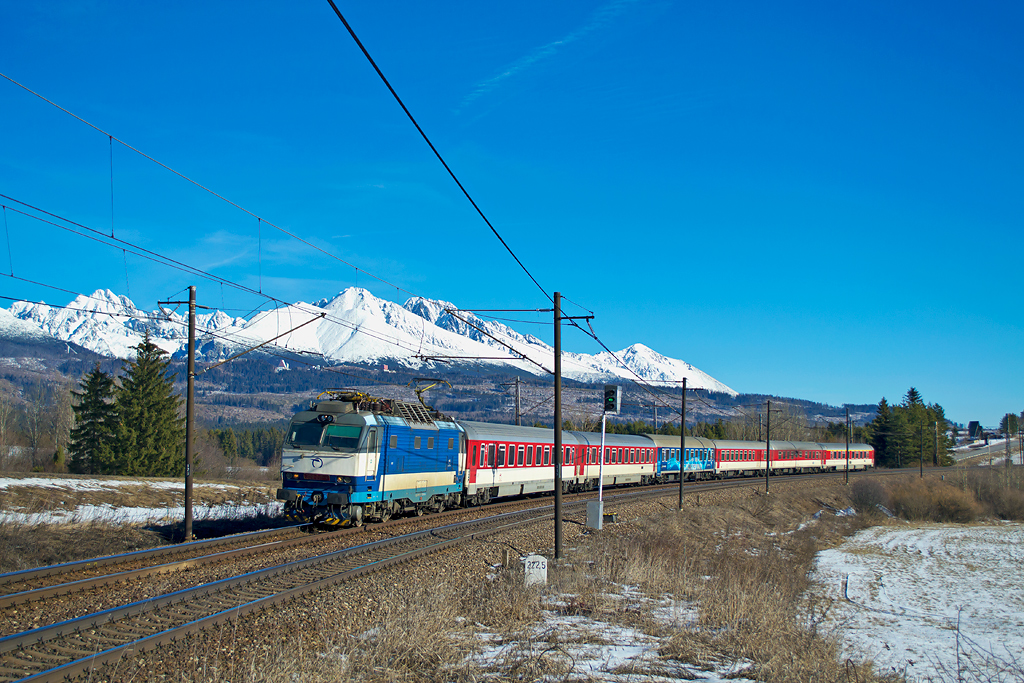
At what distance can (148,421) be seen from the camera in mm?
53688

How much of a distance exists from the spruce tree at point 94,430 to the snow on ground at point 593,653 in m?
49.7

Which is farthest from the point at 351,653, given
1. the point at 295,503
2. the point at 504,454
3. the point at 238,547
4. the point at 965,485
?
the point at 965,485

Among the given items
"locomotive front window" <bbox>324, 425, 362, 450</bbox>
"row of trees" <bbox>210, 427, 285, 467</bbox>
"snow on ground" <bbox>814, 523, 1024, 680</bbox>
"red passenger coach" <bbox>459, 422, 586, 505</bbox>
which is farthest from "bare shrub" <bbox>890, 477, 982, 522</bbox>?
"row of trees" <bbox>210, 427, 285, 467</bbox>

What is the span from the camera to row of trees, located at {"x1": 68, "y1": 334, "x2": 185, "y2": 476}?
51.9 meters

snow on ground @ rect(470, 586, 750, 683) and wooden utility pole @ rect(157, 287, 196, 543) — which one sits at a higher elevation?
wooden utility pole @ rect(157, 287, 196, 543)

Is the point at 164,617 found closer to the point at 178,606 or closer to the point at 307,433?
the point at 178,606

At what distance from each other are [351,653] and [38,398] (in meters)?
93.7

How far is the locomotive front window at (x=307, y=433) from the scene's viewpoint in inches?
806

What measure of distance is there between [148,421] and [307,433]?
131 ft

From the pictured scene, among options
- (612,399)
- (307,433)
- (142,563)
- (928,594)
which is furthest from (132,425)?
(928,594)

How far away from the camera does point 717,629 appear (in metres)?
12.3

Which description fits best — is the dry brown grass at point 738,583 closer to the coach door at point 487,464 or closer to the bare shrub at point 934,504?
the coach door at point 487,464

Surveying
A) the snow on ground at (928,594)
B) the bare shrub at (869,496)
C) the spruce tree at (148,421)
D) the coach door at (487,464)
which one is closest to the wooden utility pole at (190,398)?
the coach door at (487,464)

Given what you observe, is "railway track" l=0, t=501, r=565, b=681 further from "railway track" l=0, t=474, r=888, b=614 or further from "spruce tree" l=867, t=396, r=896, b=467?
"spruce tree" l=867, t=396, r=896, b=467
